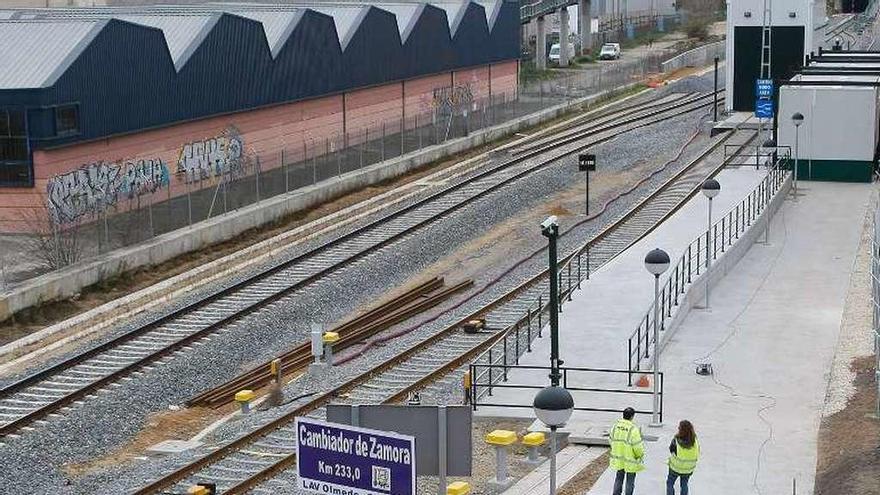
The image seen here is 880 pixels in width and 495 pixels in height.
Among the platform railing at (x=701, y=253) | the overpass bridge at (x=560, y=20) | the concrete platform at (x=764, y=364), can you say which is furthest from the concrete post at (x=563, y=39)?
the concrete platform at (x=764, y=364)

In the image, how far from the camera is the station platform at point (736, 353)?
65.9 feet

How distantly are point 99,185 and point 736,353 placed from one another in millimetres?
17683

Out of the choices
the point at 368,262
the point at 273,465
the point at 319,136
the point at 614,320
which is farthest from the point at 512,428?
the point at 319,136

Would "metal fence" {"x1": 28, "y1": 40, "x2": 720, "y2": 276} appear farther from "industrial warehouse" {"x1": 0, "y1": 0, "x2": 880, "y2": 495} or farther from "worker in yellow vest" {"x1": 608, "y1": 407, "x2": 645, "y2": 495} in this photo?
"worker in yellow vest" {"x1": 608, "y1": 407, "x2": 645, "y2": 495}

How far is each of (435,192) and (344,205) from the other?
2923mm

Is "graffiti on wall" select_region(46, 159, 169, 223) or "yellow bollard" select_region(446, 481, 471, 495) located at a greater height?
"graffiti on wall" select_region(46, 159, 169, 223)

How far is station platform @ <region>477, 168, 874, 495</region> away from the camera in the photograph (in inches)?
790

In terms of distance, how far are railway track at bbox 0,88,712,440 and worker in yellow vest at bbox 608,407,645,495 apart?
31.1 ft

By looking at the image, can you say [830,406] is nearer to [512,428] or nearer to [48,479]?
[512,428]

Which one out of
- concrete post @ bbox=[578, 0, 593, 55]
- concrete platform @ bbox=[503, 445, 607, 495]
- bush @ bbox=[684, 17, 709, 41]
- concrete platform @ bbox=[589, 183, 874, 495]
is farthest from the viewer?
bush @ bbox=[684, 17, 709, 41]

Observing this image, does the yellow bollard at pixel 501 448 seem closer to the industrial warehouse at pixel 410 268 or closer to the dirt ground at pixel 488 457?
the industrial warehouse at pixel 410 268

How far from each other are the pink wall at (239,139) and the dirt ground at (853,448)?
775 inches

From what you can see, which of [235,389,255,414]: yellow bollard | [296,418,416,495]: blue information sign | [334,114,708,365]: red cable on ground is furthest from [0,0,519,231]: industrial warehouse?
[296,418,416,495]: blue information sign

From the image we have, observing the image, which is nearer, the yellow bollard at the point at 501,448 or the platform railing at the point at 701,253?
the yellow bollard at the point at 501,448
